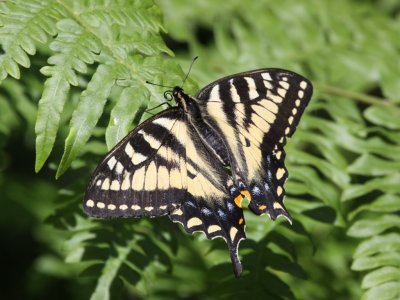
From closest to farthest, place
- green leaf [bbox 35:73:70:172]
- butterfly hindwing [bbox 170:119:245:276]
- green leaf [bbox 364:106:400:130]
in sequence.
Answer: green leaf [bbox 35:73:70:172], butterfly hindwing [bbox 170:119:245:276], green leaf [bbox 364:106:400:130]

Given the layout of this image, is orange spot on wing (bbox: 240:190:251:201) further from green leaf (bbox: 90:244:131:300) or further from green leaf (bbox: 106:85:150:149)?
green leaf (bbox: 90:244:131:300)

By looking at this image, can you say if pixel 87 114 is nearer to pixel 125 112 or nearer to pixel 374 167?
pixel 125 112

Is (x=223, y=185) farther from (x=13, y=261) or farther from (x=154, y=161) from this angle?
(x=13, y=261)

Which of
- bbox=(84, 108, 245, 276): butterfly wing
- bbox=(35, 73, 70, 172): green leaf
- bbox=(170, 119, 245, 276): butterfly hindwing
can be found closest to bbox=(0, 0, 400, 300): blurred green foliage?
bbox=(35, 73, 70, 172): green leaf

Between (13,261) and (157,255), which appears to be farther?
(13,261)

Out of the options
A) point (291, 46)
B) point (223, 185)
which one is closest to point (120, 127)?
point (223, 185)

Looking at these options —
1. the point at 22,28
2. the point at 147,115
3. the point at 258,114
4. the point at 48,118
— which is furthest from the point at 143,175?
the point at 22,28

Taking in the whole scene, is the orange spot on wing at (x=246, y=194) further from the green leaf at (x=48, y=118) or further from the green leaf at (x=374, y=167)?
the green leaf at (x=48, y=118)
